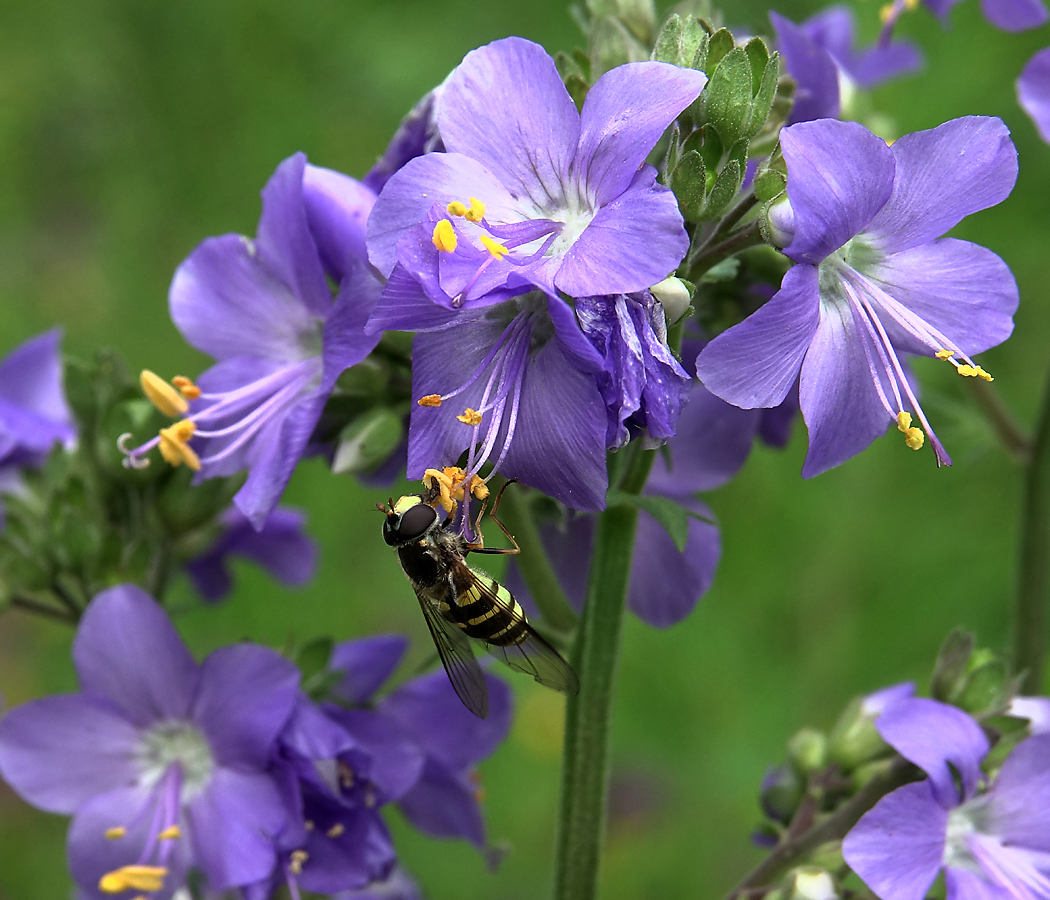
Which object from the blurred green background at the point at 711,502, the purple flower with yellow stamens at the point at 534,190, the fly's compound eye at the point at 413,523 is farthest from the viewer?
the blurred green background at the point at 711,502

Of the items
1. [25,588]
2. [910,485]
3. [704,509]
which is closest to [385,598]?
[910,485]

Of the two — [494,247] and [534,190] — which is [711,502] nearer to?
[534,190]

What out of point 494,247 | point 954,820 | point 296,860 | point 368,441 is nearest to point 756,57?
point 494,247

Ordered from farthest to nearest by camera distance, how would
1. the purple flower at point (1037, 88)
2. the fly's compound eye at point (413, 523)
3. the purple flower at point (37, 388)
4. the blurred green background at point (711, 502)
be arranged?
the blurred green background at point (711, 502) < the purple flower at point (37, 388) < the purple flower at point (1037, 88) < the fly's compound eye at point (413, 523)

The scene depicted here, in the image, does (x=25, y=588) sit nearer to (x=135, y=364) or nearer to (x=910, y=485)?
(x=135, y=364)

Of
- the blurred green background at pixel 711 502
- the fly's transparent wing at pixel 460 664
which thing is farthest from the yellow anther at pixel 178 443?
the blurred green background at pixel 711 502

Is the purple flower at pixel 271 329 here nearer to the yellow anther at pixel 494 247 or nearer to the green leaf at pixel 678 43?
the yellow anther at pixel 494 247
